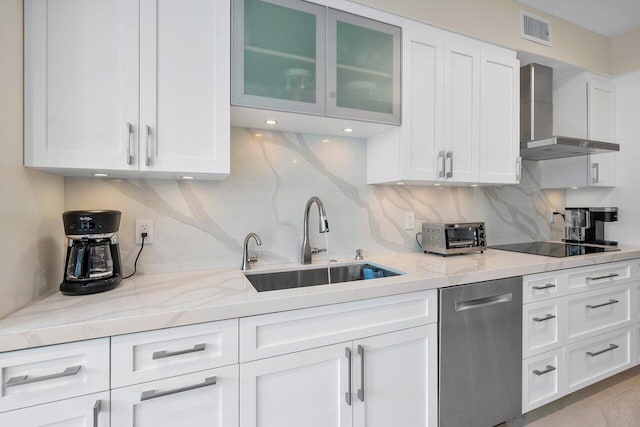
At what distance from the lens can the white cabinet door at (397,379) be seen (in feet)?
4.26

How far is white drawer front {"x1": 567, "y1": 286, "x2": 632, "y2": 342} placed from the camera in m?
1.91

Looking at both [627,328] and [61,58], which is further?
[627,328]

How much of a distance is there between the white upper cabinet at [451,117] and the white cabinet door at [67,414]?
5.27 ft

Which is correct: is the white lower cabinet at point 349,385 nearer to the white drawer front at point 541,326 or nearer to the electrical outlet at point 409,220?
the white drawer front at point 541,326

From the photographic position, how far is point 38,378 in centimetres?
86

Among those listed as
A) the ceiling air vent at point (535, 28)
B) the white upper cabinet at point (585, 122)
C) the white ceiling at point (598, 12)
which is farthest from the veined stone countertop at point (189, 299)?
the white ceiling at point (598, 12)

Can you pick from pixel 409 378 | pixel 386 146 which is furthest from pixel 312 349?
pixel 386 146

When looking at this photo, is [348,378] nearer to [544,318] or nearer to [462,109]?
[544,318]

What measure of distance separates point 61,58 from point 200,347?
3.76ft

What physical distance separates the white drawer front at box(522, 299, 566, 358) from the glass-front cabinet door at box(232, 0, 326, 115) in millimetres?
1595

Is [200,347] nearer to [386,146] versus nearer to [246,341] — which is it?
[246,341]

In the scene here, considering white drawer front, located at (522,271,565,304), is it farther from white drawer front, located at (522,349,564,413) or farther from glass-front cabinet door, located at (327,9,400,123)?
glass-front cabinet door, located at (327,9,400,123)

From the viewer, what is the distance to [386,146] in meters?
1.87

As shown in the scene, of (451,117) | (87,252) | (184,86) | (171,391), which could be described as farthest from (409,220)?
(87,252)
